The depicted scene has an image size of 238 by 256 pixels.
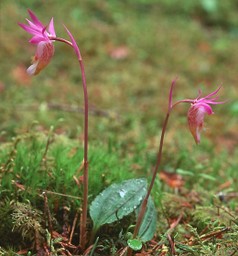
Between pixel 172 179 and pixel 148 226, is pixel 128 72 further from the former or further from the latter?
pixel 148 226

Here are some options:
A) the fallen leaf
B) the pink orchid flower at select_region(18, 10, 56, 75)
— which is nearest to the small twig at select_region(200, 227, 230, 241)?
the fallen leaf

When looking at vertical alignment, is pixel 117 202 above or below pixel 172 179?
above

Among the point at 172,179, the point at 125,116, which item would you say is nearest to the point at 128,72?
the point at 125,116

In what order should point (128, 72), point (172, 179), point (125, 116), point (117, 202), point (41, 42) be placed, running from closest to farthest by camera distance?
point (41, 42), point (117, 202), point (172, 179), point (125, 116), point (128, 72)

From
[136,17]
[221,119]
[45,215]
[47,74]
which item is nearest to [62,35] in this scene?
[47,74]

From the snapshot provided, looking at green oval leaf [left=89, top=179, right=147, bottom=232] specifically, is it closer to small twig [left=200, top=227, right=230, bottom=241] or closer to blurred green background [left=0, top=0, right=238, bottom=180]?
small twig [left=200, top=227, right=230, bottom=241]

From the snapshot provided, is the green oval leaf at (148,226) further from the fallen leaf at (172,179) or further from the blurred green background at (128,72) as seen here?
the blurred green background at (128,72)
